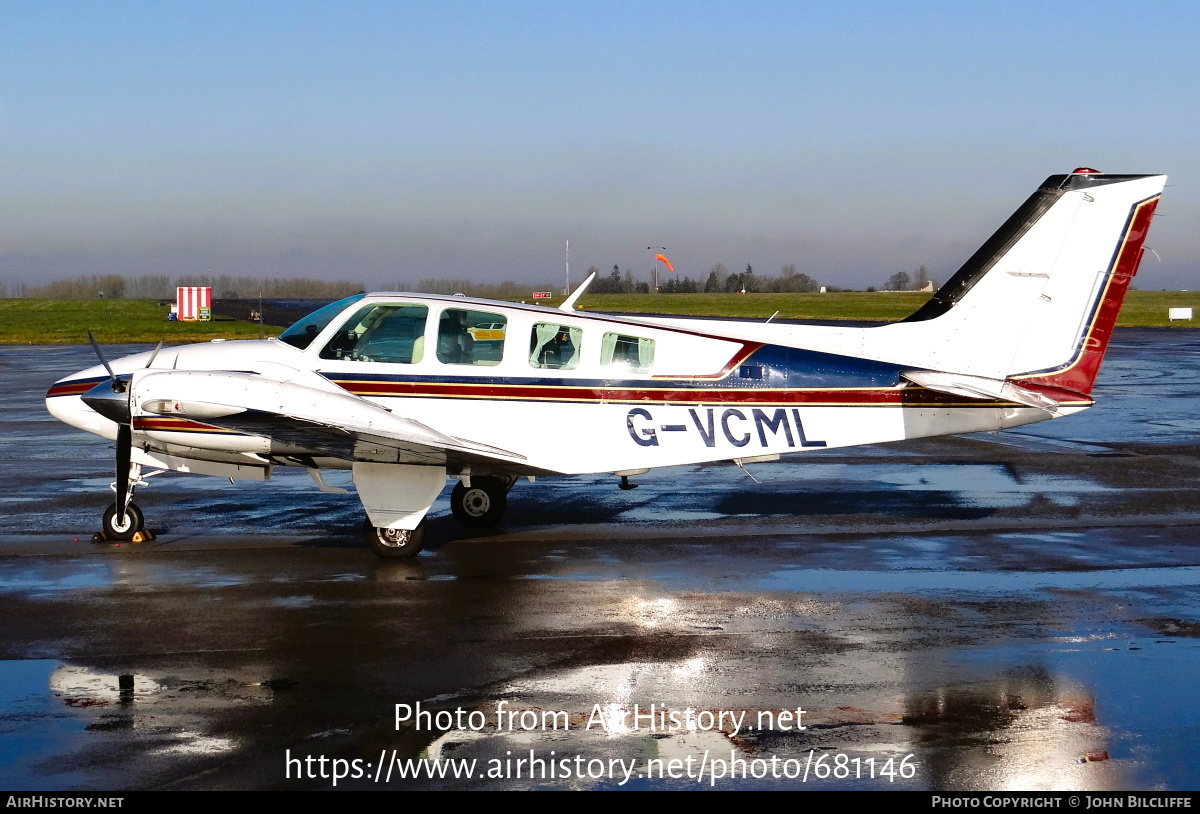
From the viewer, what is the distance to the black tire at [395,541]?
10883mm

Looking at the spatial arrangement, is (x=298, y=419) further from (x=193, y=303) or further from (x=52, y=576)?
(x=193, y=303)

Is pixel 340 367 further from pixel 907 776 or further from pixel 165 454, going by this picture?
pixel 907 776

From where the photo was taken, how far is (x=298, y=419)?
9.82 m

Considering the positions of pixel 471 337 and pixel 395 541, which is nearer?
pixel 395 541

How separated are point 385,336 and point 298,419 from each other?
6.00 feet

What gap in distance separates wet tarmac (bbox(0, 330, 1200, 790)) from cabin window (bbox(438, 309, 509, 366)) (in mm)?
1915

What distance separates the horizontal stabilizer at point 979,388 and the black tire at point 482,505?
445 cm

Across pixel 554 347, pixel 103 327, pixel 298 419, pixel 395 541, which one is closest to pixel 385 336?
pixel 554 347

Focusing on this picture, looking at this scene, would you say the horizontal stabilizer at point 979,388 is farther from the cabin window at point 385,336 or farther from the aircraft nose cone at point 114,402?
the aircraft nose cone at point 114,402

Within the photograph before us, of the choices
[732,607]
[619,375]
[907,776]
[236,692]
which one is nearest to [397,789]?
[236,692]

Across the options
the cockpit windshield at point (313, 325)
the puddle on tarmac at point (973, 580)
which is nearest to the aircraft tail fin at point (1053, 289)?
the puddle on tarmac at point (973, 580)

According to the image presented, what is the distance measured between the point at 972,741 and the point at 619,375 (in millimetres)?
5798

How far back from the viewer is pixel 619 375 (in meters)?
11.4

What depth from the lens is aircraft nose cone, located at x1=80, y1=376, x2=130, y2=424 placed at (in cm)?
1066
